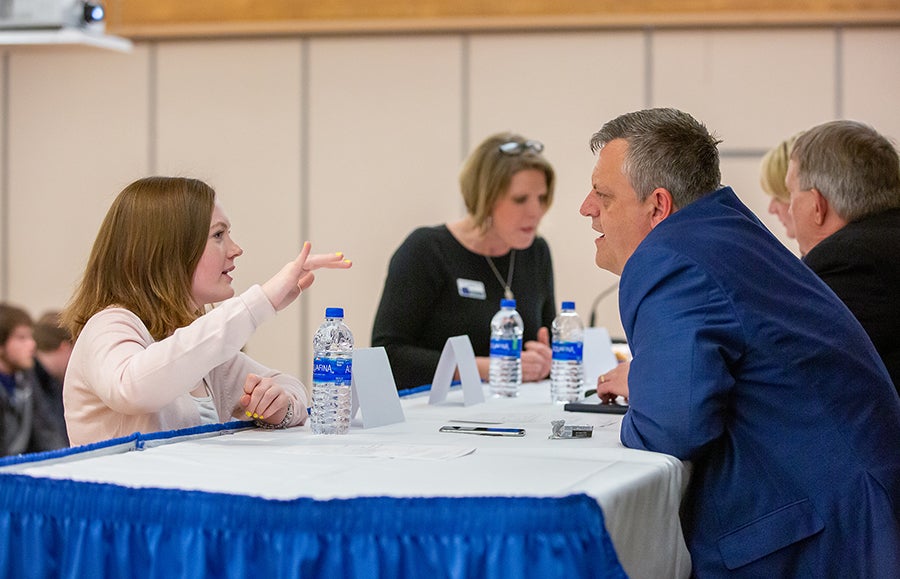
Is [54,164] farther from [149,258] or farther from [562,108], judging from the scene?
[149,258]

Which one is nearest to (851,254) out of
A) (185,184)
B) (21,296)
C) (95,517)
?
(185,184)

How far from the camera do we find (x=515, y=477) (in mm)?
1505

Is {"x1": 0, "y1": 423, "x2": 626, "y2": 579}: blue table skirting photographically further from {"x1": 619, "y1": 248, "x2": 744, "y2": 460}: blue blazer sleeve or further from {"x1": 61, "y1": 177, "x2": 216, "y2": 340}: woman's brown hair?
{"x1": 61, "y1": 177, "x2": 216, "y2": 340}: woman's brown hair

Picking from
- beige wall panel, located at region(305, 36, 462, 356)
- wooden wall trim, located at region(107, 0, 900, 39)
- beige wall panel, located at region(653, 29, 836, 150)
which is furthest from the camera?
beige wall panel, located at region(305, 36, 462, 356)

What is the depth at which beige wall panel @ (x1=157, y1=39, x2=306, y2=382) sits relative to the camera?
6.70 metres

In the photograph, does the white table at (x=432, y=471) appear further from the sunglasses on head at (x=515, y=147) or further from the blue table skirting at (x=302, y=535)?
the sunglasses on head at (x=515, y=147)

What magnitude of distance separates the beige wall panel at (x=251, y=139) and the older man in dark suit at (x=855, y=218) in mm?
4319

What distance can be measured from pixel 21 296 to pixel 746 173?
482 centimetres

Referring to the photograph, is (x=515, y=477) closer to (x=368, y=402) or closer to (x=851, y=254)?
(x=368, y=402)

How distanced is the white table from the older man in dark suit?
2.83ft

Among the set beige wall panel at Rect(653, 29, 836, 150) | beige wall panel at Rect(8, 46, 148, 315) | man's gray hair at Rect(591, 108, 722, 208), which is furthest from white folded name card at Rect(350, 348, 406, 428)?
beige wall panel at Rect(8, 46, 148, 315)

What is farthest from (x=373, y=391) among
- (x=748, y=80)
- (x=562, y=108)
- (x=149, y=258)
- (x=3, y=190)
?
(x=3, y=190)

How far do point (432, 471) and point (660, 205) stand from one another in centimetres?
74

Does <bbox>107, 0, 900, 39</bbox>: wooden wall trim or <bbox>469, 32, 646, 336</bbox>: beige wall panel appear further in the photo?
<bbox>469, 32, 646, 336</bbox>: beige wall panel
